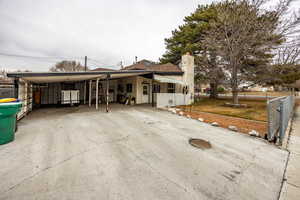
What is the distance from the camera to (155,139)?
12.4ft

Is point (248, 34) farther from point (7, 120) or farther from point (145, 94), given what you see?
point (7, 120)

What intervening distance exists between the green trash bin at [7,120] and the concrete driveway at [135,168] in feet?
0.79

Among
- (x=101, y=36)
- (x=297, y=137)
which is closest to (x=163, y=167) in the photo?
(x=297, y=137)

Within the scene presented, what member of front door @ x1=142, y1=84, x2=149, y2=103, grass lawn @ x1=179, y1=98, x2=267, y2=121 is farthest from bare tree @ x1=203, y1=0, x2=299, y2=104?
front door @ x1=142, y1=84, x2=149, y2=103

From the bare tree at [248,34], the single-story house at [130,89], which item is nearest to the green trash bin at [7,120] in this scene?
the single-story house at [130,89]

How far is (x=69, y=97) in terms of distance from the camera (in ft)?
32.0

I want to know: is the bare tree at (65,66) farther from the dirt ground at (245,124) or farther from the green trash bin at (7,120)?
the dirt ground at (245,124)

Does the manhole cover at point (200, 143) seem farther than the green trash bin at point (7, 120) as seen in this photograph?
Yes

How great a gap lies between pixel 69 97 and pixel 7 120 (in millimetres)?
7349

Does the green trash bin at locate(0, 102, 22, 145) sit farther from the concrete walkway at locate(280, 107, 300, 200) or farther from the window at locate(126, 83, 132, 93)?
the window at locate(126, 83, 132, 93)

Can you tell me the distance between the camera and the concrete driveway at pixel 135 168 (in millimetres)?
1742

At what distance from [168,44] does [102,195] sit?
19608 mm

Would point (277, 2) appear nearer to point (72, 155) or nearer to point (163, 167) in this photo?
point (163, 167)

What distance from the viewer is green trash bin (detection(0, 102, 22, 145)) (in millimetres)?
2964
